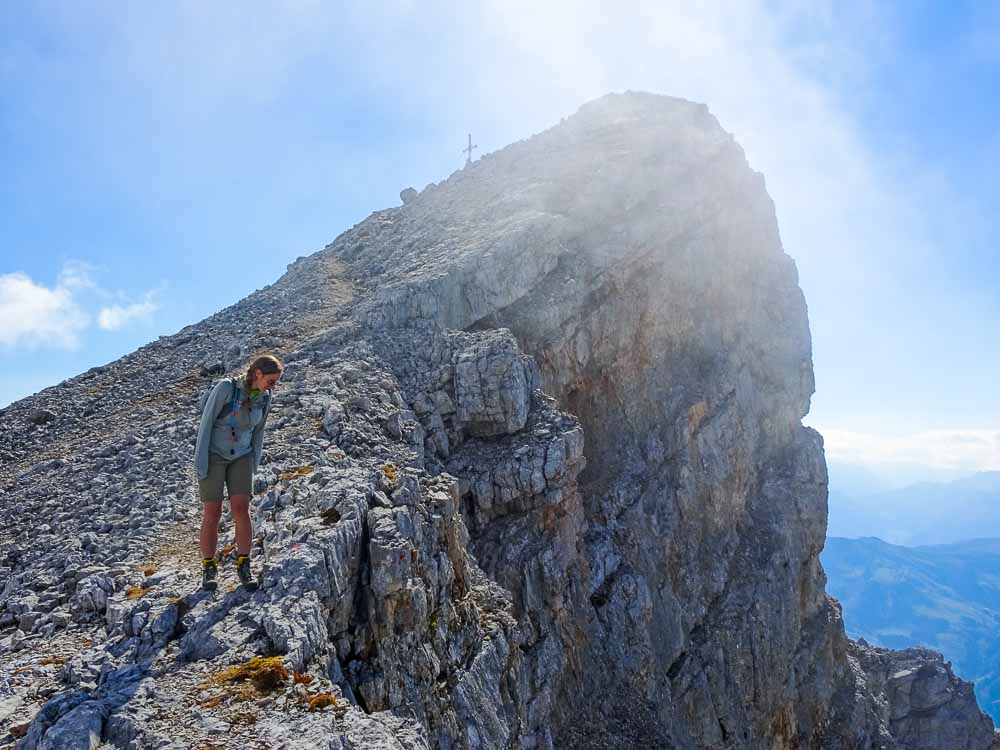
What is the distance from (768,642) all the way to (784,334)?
22360 millimetres

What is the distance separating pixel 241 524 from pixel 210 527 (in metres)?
0.59

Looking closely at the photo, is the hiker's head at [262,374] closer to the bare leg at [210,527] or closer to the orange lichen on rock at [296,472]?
the bare leg at [210,527]

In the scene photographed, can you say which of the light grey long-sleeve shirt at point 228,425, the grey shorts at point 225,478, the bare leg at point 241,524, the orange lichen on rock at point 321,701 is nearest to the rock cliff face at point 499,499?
the orange lichen on rock at point 321,701

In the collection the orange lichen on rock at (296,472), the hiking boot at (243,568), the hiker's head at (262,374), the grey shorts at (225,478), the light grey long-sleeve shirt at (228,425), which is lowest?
the hiking boot at (243,568)

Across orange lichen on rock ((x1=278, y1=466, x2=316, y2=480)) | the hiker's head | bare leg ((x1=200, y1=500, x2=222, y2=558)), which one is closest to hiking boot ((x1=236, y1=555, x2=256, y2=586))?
bare leg ((x1=200, y1=500, x2=222, y2=558))

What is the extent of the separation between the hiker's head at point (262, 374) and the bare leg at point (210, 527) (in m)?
2.08

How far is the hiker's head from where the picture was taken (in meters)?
11.0

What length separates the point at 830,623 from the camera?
46312mm

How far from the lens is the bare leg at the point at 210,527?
1113 centimetres

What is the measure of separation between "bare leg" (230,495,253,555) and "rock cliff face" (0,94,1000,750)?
0.71 meters

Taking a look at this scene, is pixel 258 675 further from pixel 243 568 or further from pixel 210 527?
pixel 210 527

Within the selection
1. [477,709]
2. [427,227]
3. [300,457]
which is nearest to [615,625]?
[477,709]

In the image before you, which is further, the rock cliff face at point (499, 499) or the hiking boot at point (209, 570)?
the hiking boot at point (209, 570)

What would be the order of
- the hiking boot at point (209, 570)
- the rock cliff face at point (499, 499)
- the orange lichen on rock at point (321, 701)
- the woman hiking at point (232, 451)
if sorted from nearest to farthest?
the orange lichen on rock at point (321, 701) < the rock cliff face at point (499, 499) < the woman hiking at point (232, 451) < the hiking boot at point (209, 570)
